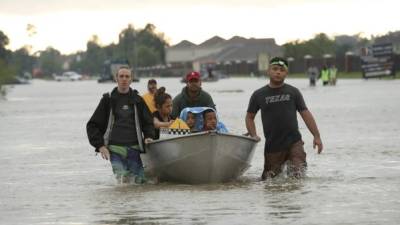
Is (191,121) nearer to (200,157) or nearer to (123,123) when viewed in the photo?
(200,157)

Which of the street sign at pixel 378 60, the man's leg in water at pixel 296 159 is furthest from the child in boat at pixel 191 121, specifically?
the street sign at pixel 378 60

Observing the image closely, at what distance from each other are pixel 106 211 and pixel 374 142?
11.6 m

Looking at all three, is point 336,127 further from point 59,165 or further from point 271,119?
point 271,119

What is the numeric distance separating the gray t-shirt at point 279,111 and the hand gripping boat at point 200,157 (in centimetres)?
43

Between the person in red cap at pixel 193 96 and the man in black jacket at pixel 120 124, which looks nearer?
the man in black jacket at pixel 120 124

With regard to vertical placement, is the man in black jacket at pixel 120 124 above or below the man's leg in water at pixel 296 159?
above

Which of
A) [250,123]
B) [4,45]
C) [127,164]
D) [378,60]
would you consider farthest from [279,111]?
[4,45]

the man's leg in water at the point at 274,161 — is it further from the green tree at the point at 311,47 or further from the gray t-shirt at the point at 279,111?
the green tree at the point at 311,47

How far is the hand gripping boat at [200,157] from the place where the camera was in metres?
14.8

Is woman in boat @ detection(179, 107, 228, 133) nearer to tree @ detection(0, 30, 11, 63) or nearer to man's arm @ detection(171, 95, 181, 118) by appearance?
man's arm @ detection(171, 95, 181, 118)

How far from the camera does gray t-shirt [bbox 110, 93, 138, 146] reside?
1470 centimetres

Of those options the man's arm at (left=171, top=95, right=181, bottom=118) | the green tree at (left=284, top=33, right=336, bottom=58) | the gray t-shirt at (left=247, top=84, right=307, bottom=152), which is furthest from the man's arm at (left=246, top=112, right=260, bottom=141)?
the green tree at (left=284, top=33, right=336, bottom=58)

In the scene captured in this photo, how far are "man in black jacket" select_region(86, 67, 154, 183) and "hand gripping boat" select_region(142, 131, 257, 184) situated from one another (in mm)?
295

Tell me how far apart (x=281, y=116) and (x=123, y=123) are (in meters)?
2.05
